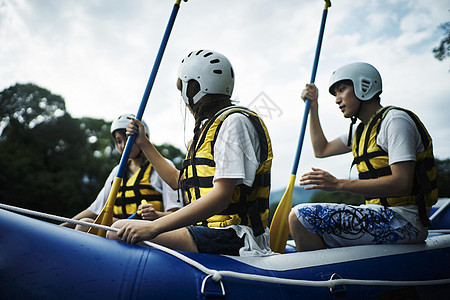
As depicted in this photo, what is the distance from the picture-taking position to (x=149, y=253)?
58.9 inches

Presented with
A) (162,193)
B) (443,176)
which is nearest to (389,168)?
(162,193)

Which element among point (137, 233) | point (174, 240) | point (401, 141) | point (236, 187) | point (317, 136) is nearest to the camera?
point (137, 233)

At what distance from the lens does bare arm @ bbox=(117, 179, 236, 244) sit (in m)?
1.56

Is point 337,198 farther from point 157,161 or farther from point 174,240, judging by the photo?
point 174,240

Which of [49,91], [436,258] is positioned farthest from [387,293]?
[49,91]

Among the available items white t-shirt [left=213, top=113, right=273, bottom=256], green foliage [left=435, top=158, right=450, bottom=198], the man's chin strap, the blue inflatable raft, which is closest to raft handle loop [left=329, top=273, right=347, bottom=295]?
the blue inflatable raft

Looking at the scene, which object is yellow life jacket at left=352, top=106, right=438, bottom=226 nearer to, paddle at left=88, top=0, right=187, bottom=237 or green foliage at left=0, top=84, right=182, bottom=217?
paddle at left=88, top=0, right=187, bottom=237

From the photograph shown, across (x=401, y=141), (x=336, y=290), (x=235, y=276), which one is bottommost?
(x=336, y=290)

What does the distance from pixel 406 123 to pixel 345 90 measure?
0.59 metres

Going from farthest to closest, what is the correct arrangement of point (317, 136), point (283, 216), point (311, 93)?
1. point (311, 93)
2. point (317, 136)
3. point (283, 216)

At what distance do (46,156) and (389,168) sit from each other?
18.6 meters

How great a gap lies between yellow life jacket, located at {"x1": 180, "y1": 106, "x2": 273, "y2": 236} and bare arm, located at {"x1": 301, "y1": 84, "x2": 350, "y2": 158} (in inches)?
51.3

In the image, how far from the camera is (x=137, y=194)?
3553mm

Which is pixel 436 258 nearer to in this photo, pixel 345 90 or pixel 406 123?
pixel 406 123
